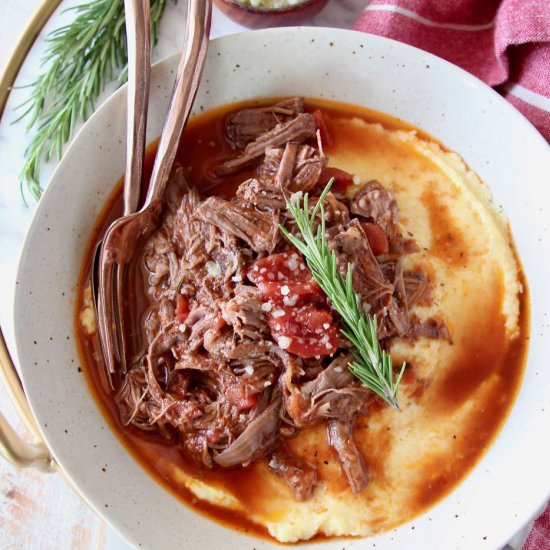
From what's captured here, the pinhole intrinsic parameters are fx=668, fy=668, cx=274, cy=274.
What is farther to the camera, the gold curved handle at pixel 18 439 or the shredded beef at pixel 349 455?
the shredded beef at pixel 349 455

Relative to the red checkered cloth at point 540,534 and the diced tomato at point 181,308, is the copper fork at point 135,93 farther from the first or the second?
the red checkered cloth at point 540,534

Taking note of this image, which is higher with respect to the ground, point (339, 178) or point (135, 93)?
point (135, 93)

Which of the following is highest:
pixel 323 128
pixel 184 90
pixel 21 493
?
pixel 184 90

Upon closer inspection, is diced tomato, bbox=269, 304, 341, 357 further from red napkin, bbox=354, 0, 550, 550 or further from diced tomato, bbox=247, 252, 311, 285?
red napkin, bbox=354, 0, 550, 550

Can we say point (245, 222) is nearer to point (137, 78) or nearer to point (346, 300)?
point (346, 300)

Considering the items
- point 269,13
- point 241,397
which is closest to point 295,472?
point 241,397

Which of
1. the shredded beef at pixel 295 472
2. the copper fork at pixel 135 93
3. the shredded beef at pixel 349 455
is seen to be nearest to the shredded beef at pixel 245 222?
the copper fork at pixel 135 93

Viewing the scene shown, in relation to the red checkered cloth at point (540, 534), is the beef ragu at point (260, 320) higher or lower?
higher

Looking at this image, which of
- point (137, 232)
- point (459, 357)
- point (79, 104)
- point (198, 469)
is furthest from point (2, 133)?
point (459, 357)

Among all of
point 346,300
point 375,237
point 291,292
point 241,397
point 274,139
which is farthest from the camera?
point 274,139
